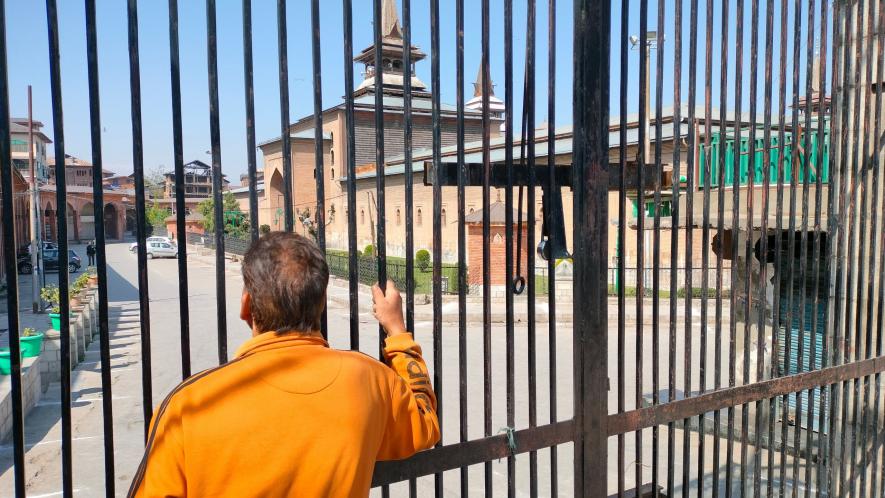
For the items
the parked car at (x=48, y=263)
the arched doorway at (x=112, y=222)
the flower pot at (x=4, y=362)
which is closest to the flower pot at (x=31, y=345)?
the flower pot at (x=4, y=362)

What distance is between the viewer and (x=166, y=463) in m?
1.49

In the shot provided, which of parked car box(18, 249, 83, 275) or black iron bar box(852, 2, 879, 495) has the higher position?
black iron bar box(852, 2, 879, 495)

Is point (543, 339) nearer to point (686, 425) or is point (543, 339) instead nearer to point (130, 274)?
point (686, 425)

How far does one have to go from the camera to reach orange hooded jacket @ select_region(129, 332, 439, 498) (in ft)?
4.88

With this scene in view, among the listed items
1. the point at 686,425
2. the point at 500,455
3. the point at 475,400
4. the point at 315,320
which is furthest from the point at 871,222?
the point at 475,400

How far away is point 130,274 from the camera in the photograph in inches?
1212

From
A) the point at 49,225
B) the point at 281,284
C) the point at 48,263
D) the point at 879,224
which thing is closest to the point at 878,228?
the point at 879,224

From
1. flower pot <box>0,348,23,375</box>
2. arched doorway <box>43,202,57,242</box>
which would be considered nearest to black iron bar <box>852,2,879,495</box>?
flower pot <box>0,348,23,375</box>

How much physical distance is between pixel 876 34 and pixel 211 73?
3.33 meters

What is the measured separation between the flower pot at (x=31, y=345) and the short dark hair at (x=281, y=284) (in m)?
9.29

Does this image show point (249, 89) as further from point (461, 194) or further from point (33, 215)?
point (33, 215)

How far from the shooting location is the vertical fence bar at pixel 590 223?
2.47 meters

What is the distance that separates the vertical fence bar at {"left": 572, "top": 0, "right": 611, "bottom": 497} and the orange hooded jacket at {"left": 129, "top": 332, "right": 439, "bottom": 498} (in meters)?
1.06

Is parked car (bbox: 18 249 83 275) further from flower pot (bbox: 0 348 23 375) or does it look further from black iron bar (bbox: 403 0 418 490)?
black iron bar (bbox: 403 0 418 490)
